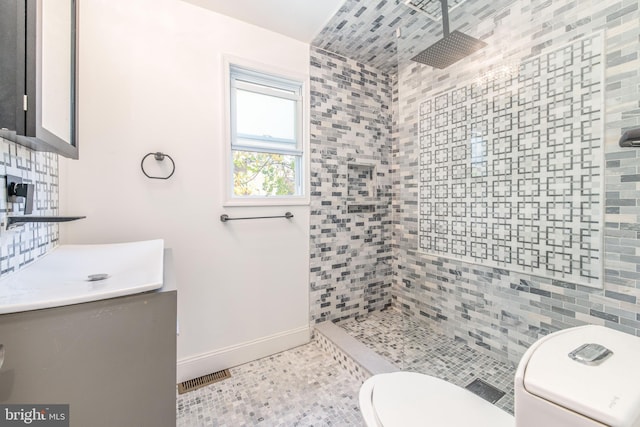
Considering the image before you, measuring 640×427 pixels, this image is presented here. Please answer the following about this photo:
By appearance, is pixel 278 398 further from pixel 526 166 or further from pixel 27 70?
pixel 526 166

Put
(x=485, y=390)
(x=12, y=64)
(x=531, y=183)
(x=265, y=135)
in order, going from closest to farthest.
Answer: (x=12, y=64), (x=485, y=390), (x=531, y=183), (x=265, y=135)

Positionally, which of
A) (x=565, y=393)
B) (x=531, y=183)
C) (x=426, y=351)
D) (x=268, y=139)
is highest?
(x=268, y=139)

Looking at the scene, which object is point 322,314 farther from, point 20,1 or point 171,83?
point 20,1

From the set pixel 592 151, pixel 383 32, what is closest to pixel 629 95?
pixel 592 151

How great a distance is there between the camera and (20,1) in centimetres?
68

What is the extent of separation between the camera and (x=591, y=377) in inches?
21.4

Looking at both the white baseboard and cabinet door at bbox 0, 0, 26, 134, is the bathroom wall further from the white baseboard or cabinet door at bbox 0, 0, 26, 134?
cabinet door at bbox 0, 0, 26, 134

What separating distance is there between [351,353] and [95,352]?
148 cm

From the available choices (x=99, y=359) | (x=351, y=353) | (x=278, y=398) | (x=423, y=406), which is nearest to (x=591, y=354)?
(x=423, y=406)

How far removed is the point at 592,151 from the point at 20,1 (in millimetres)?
2227

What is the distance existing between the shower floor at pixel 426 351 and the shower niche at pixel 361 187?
99cm

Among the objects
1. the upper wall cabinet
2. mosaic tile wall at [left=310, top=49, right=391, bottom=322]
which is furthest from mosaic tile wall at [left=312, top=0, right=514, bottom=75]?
the upper wall cabinet

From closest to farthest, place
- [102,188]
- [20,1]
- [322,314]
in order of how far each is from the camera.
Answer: [20,1], [102,188], [322,314]

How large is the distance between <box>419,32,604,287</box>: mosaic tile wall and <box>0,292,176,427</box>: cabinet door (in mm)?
1822
